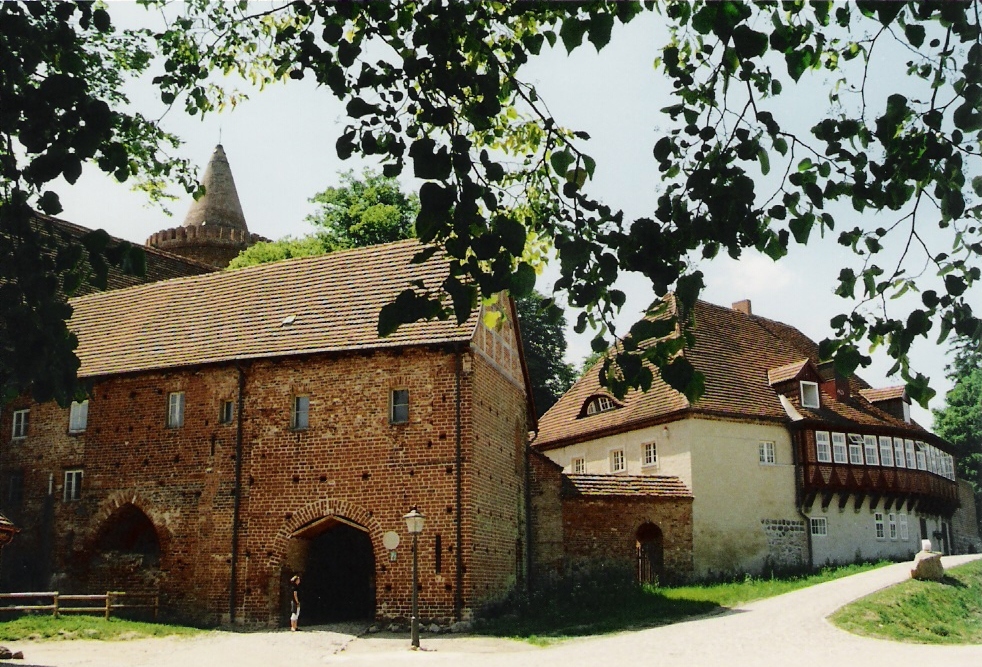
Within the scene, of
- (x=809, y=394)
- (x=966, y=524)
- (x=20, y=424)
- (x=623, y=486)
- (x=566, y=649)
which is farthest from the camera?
Result: (x=966, y=524)

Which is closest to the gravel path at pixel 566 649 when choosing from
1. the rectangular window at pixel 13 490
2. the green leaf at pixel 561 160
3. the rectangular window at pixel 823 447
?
the rectangular window at pixel 13 490

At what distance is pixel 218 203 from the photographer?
46.7 m

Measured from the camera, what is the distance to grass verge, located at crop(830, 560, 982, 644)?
63.0 ft

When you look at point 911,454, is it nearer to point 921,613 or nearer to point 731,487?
point 731,487

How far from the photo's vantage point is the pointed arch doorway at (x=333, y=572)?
21.9 meters

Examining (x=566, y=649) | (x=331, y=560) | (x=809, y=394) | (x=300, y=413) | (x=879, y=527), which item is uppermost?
(x=809, y=394)

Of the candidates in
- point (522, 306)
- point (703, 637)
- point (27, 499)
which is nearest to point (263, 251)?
point (522, 306)

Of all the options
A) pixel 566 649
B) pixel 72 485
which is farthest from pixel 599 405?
pixel 72 485

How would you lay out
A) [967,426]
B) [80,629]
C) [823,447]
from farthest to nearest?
[967,426], [823,447], [80,629]

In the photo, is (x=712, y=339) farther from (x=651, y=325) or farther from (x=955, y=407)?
(x=651, y=325)

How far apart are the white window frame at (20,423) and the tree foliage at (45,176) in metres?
21.9

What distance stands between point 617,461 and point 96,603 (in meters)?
17.5

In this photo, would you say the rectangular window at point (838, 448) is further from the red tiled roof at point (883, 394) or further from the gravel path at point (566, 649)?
the gravel path at point (566, 649)

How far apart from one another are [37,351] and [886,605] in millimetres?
19897
